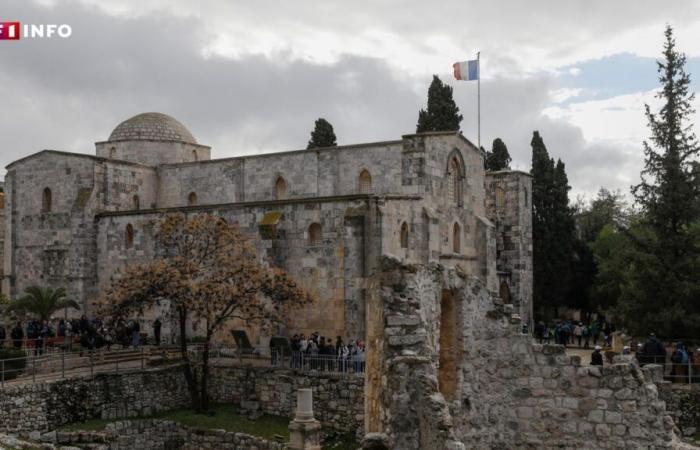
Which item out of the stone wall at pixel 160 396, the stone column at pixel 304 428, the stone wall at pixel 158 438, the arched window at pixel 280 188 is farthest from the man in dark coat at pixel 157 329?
the stone column at pixel 304 428

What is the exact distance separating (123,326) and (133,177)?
10772 millimetres

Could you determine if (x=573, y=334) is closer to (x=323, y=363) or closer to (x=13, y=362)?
(x=323, y=363)

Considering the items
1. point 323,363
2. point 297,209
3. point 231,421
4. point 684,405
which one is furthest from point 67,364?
point 684,405

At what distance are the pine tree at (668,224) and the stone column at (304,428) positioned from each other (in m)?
12.4

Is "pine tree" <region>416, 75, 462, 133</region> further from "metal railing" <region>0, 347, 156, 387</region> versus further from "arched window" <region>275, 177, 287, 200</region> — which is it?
"metal railing" <region>0, 347, 156, 387</region>

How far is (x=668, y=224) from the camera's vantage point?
88.2 ft

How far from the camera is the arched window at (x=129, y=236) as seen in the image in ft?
109

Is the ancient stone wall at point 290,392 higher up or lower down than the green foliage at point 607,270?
lower down

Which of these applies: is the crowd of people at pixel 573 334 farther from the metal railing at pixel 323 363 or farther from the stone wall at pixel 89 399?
the stone wall at pixel 89 399

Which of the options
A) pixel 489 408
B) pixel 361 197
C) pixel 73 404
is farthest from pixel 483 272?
pixel 489 408

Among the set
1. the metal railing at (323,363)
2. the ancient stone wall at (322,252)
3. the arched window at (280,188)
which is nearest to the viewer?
the metal railing at (323,363)

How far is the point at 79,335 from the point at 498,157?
27426 millimetres

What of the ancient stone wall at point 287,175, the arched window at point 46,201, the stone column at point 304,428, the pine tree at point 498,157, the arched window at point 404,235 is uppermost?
the pine tree at point 498,157

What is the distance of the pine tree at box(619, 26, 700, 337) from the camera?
26.2 m
